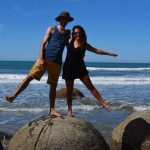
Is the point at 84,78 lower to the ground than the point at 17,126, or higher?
higher

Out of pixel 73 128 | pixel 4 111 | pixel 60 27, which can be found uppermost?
pixel 60 27

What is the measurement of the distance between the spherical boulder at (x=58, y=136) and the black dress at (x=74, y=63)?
4.51 feet

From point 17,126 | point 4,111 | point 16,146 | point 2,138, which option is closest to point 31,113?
point 4,111

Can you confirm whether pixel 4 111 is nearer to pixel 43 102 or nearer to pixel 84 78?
pixel 43 102

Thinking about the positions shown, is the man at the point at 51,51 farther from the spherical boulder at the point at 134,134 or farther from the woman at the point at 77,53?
the spherical boulder at the point at 134,134

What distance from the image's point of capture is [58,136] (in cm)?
670

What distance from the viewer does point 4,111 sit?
17500mm

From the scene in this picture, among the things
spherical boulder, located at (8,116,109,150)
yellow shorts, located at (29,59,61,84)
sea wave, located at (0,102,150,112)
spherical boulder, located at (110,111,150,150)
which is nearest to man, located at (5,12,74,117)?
yellow shorts, located at (29,59,61,84)

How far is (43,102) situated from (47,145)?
1363 cm

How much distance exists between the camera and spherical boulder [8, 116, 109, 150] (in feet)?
21.9

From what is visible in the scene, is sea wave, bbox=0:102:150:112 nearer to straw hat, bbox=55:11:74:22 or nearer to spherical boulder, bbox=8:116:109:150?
straw hat, bbox=55:11:74:22

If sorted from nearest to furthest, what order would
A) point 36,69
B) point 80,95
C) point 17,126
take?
point 36,69 < point 17,126 < point 80,95

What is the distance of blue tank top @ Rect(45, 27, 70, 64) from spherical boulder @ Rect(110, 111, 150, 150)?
1.75 m

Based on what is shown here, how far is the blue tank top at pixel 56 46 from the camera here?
8.05 meters
